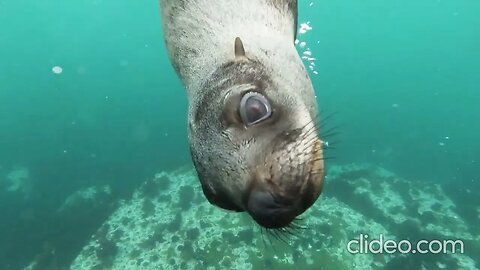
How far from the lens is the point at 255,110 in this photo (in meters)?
1.35

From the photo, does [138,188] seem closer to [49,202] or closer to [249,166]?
[49,202]

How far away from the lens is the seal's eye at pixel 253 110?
1347mm

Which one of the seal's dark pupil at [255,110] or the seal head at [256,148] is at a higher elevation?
the seal's dark pupil at [255,110]

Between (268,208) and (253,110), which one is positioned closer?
(268,208)

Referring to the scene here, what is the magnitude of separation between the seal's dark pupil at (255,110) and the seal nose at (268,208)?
22 cm

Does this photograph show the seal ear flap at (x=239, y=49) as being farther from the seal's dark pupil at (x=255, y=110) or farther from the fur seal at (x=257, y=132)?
the seal's dark pupil at (x=255, y=110)

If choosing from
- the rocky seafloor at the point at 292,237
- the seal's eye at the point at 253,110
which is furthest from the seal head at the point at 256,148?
the rocky seafloor at the point at 292,237

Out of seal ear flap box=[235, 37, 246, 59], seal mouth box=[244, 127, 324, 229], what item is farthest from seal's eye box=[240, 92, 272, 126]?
seal ear flap box=[235, 37, 246, 59]

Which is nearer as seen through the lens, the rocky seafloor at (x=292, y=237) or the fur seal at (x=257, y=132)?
the fur seal at (x=257, y=132)

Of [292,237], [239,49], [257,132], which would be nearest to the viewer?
[257,132]

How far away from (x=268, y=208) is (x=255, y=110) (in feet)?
0.96

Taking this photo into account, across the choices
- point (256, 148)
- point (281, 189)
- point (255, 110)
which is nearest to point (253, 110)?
point (255, 110)

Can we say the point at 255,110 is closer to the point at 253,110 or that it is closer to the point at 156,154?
the point at 253,110

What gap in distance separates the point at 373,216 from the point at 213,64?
8565 mm
